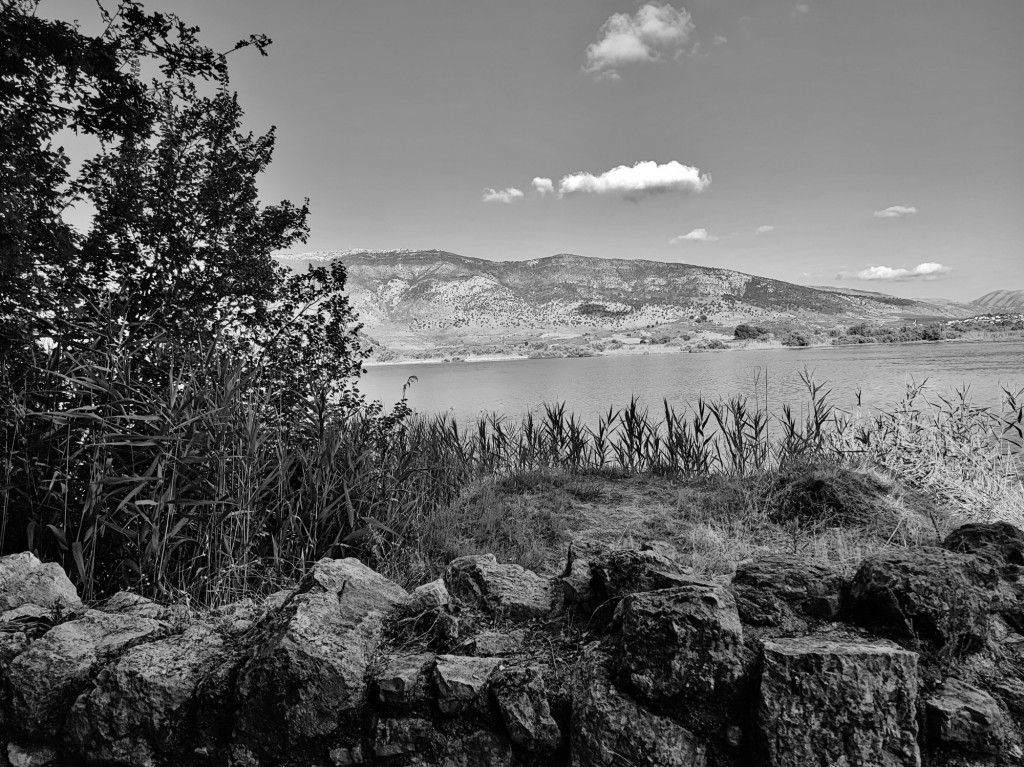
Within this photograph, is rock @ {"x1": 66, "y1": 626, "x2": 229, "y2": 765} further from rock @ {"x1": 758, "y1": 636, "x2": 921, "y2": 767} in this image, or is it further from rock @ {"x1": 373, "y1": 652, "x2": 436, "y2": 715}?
rock @ {"x1": 758, "y1": 636, "x2": 921, "y2": 767}

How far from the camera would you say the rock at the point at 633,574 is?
204cm

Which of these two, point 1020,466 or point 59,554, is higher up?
point 59,554

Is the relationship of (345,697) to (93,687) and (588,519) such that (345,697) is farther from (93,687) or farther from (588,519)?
(588,519)

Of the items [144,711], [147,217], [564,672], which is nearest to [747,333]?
[147,217]

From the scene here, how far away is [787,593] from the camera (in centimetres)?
198

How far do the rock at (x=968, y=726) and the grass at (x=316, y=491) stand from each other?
1.70 m

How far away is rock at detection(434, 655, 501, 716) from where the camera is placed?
1717mm

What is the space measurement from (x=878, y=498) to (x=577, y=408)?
40.6ft

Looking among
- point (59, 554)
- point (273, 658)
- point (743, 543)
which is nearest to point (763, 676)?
point (273, 658)

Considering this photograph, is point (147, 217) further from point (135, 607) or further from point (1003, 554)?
point (1003, 554)

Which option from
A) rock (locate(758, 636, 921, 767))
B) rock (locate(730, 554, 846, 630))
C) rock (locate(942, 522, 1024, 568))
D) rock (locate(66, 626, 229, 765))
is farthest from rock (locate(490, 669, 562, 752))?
rock (locate(942, 522, 1024, 568))

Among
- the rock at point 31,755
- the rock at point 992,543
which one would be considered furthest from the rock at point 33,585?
the rock at point 992,543

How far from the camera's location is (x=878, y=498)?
5.23m

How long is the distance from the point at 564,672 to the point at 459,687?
0.33m
